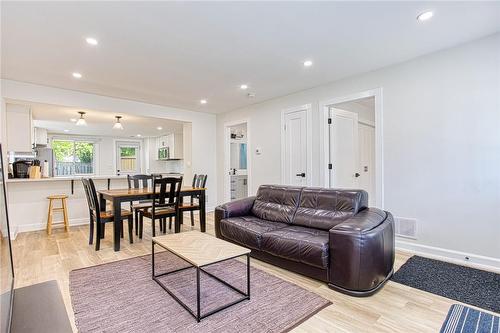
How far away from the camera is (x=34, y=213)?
4.68 metres

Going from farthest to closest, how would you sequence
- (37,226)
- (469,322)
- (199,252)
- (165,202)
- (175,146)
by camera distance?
(175,146) → (37,226) → (165,202) → (199,252) → (469,322)

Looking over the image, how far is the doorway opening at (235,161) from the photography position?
6.47m

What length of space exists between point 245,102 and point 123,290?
13.9 ft

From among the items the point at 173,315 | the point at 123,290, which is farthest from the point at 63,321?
the point at 123,290

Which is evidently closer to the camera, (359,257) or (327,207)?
(359,257)

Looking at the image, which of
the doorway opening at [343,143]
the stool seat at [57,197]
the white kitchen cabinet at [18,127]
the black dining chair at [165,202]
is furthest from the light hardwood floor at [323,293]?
the white kitchen cabinet at [18,127]

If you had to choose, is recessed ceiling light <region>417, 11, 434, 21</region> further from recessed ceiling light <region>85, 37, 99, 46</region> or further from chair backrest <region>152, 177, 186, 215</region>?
chair backrest <region>152, 177, 186, 215</region>

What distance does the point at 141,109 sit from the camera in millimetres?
5430

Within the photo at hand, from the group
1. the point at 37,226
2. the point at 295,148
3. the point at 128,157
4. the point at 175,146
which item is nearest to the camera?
the point at 37,226

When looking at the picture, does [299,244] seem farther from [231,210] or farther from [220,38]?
[220,38]

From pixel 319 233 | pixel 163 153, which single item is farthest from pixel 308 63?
pixel 163 153

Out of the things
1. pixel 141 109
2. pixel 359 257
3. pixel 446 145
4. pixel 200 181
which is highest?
pixel 141 109

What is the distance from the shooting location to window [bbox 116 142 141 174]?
33.1 feet

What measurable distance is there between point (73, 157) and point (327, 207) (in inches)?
377
